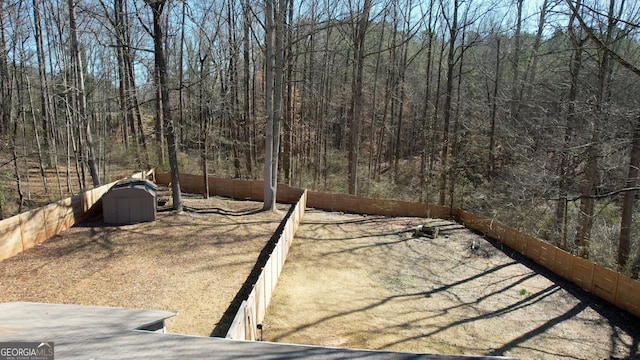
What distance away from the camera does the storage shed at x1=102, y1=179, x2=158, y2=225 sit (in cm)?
1287

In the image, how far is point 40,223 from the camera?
35.5 feet

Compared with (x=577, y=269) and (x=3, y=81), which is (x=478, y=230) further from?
(x=3, y=81)

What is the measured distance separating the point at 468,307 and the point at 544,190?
3890 millimetres

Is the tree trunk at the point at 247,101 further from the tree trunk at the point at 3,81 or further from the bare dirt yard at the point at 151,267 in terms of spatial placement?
the tree trunk at the point at 3,81

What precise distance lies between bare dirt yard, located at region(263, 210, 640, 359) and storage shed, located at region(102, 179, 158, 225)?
545 cm

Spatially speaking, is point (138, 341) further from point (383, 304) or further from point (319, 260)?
point (319, 260)

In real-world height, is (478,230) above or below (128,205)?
below

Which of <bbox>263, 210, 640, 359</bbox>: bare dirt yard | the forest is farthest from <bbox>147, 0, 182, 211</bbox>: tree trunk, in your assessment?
<bbox>263, 210, 640, 359</bbox>: bare dirt yard

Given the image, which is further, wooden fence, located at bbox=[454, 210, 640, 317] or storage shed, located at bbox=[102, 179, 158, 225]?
storage shed, located at bbox=[102, 179, 158, 225]

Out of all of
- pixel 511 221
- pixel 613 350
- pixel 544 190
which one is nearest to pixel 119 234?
pixel 544 190

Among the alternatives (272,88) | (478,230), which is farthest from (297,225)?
(478,230)

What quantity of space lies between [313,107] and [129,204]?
17.3m

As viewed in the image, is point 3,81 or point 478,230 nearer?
point 478,230

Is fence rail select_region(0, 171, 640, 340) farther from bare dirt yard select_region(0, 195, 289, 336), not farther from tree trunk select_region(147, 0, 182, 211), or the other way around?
tree trunk select_region(147, 0, 182, 211)
